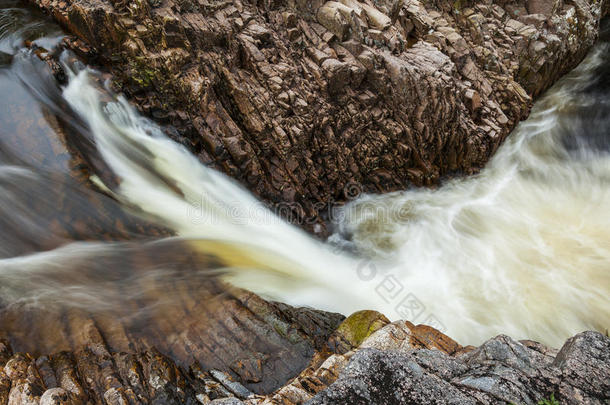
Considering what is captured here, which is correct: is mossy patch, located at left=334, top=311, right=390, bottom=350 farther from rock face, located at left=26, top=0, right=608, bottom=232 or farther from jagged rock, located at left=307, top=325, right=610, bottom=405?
rock face, located at left=26, top=0, right=608, bottom=232

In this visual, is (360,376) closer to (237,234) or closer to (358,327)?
(358,327)

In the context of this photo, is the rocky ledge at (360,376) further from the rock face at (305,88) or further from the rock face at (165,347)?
the rock face at (305,88)

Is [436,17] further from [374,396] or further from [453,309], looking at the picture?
[374,396]

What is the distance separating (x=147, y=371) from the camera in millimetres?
4789

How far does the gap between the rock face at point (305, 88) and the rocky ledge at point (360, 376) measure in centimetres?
495

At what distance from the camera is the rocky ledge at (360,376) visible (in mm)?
3684

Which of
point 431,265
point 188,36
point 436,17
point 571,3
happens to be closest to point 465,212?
point 431,265

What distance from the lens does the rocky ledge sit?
368cm

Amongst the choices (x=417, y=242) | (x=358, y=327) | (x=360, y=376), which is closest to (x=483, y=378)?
(x=360, y=376)

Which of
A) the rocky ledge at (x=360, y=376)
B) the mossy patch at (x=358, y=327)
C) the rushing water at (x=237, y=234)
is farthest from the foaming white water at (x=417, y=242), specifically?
the rocky ledge at (x=360, y=376)

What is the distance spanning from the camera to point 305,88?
30.1 ft

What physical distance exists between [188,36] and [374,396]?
27.7ft

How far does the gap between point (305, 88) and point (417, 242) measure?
499 centimetres

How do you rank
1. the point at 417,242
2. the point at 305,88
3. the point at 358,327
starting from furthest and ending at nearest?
the point at 417,242 → the point at 305,88 → the point at 358,327
